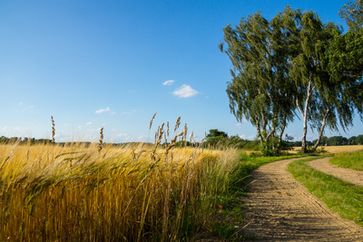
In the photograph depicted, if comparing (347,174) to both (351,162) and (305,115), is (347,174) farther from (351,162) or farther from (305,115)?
(305,115)

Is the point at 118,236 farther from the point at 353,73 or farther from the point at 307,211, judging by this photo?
the point at 353,73

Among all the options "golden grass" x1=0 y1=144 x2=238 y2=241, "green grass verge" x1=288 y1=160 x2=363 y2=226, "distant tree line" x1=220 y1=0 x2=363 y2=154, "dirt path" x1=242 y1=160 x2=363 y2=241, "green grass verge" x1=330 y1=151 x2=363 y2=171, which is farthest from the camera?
"distant tree line" x1=220 y1=0 x2=363 y2=154

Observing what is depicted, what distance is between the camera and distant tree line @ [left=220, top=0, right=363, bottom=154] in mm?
33406

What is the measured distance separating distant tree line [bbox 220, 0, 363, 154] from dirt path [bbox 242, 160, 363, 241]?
25.8 m

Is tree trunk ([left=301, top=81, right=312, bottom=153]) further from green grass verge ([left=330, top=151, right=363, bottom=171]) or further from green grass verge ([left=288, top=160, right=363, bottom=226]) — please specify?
green grass verge ([left=288, top=160, right=363, bottom=226])

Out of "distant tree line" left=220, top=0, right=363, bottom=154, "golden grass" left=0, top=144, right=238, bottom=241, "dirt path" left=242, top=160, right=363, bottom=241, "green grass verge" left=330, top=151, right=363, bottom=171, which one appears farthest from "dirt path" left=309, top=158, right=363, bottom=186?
"distant tree line" left=220, top=0, right=363, bottom=154

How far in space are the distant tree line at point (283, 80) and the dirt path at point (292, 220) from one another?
25.8m

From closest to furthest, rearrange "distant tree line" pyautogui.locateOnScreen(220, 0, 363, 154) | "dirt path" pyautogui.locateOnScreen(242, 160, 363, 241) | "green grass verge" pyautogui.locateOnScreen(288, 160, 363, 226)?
"dirt path" pyautogui.locateOnScreen(242, 160, 363, 241) → "green grass verge" pyautogui.locateOnScreen(288, 160, 363, 226) → "distant tree line" pyautogui.locateOnScreen(220, 0, 363, 154)

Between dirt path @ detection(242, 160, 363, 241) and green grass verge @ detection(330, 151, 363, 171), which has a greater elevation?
green grass verge @ detection(330, 151, 363, 171)

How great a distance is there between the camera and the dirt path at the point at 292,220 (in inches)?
203

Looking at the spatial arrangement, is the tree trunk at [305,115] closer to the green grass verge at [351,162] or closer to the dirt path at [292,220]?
the green grass verge at [351,162]

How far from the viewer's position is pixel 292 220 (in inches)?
242

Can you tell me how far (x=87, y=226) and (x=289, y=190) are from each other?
25.2 ft

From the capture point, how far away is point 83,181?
3.32 meters
